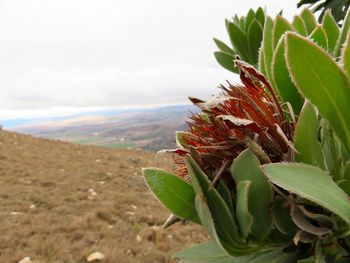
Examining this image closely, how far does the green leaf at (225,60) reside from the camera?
198 centimetres

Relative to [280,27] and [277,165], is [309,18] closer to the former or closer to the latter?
[280,27]

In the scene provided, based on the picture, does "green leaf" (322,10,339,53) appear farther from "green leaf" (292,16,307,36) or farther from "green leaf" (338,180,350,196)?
"green leaf" (338,180,350,196)

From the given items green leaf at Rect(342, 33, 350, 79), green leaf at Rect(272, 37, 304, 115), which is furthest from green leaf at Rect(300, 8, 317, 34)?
green leaf at Rect(342, 33, 350, 79)

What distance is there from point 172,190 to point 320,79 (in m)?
0.31

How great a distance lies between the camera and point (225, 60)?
78.4 inches

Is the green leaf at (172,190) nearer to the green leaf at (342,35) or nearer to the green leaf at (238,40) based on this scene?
the green leaf at (342,35)

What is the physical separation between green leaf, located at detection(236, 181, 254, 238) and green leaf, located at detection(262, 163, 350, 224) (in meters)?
0.06

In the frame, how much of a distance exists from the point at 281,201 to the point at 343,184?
101mm

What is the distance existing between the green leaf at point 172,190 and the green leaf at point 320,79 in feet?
0.86

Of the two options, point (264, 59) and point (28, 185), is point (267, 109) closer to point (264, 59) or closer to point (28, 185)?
point (264, 59)

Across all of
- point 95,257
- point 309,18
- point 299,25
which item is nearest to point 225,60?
point 309,18

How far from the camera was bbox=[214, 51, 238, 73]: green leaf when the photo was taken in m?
1.98

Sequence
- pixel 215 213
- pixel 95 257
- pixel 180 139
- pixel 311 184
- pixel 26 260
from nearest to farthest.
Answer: pixel 311 184 → pixel 215 213 → pixel 180 139 → pixel 26 260 → pixel 95 257

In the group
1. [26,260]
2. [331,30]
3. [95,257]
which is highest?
[331,30]
